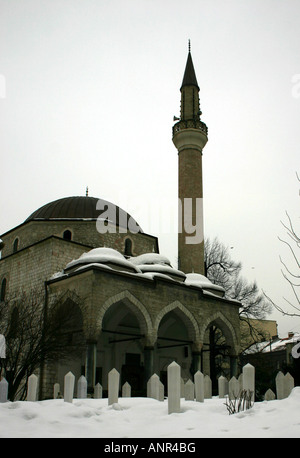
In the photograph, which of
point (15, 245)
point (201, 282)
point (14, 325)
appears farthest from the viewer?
point (15, 245)

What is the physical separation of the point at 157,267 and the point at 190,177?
530cm

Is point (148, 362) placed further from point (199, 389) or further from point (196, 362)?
point (199, 389)

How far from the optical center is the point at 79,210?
20641 millimetres

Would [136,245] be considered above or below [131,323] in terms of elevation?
above

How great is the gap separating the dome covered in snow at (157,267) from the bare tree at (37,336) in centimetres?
343

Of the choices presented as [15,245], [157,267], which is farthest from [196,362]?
[15,245]

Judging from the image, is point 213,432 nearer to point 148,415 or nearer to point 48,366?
point 148,415

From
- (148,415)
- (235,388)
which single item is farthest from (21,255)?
(148,415)

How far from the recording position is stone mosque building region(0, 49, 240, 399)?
14.3m

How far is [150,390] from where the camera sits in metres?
9.23

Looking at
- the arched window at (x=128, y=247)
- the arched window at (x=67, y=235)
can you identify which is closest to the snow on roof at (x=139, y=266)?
the arched window at (x=128, y=247)

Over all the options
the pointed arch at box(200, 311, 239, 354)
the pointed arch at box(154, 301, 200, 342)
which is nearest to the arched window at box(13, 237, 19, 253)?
the pointed arch at box(154, 301, 200, 342)

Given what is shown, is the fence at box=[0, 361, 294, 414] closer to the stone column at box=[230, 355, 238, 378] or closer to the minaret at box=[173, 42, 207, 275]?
the stone column at box=[230, 355, 238, 378]
